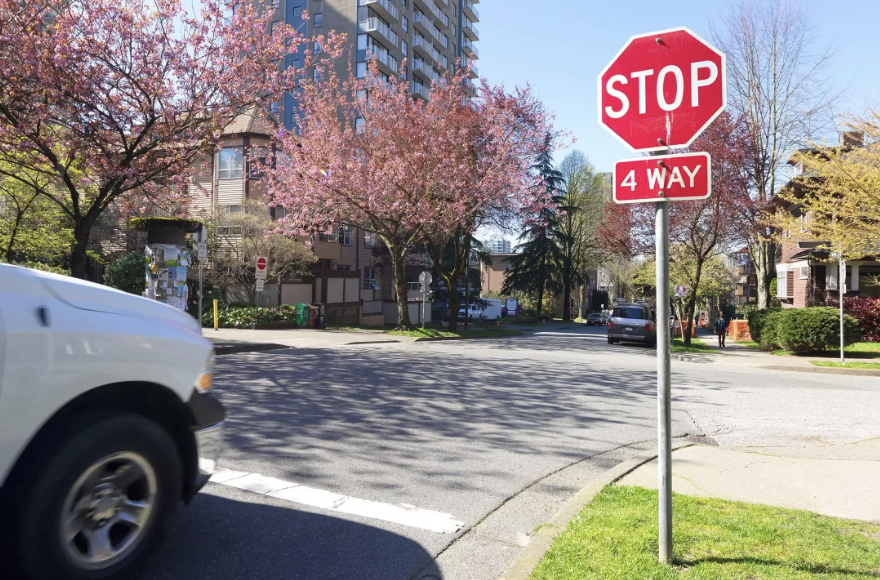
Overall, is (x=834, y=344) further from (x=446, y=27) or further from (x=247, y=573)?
(x=446, y=27)

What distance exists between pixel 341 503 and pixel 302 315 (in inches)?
877

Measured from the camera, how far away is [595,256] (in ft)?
179

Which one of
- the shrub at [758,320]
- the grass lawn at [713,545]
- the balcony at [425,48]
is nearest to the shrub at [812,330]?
the shrub at [758,320]

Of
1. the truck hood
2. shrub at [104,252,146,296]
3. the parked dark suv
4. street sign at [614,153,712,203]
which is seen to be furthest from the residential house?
the truck hood

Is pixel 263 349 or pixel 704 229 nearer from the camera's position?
pixel 263 349

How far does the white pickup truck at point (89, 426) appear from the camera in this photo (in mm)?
2439

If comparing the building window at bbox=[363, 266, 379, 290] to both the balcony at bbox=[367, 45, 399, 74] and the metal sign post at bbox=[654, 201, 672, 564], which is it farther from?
the metal sign post at bbox=[654, 201, 672, 564]

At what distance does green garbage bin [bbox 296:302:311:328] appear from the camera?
2595cm

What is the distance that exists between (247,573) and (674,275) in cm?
4426

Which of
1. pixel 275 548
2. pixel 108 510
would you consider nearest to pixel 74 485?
pixel 108 510

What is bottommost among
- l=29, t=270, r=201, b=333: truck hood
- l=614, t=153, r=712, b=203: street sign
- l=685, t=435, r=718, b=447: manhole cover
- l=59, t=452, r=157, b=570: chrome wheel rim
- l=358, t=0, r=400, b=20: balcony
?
l=685, t=435, r=718, b=447: manhole cover

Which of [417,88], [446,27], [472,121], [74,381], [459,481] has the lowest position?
[459,481]

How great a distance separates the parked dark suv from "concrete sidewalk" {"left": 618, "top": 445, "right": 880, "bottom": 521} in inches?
683

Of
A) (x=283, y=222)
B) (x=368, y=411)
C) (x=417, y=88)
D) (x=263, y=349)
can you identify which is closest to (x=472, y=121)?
(x=283, y=222)
